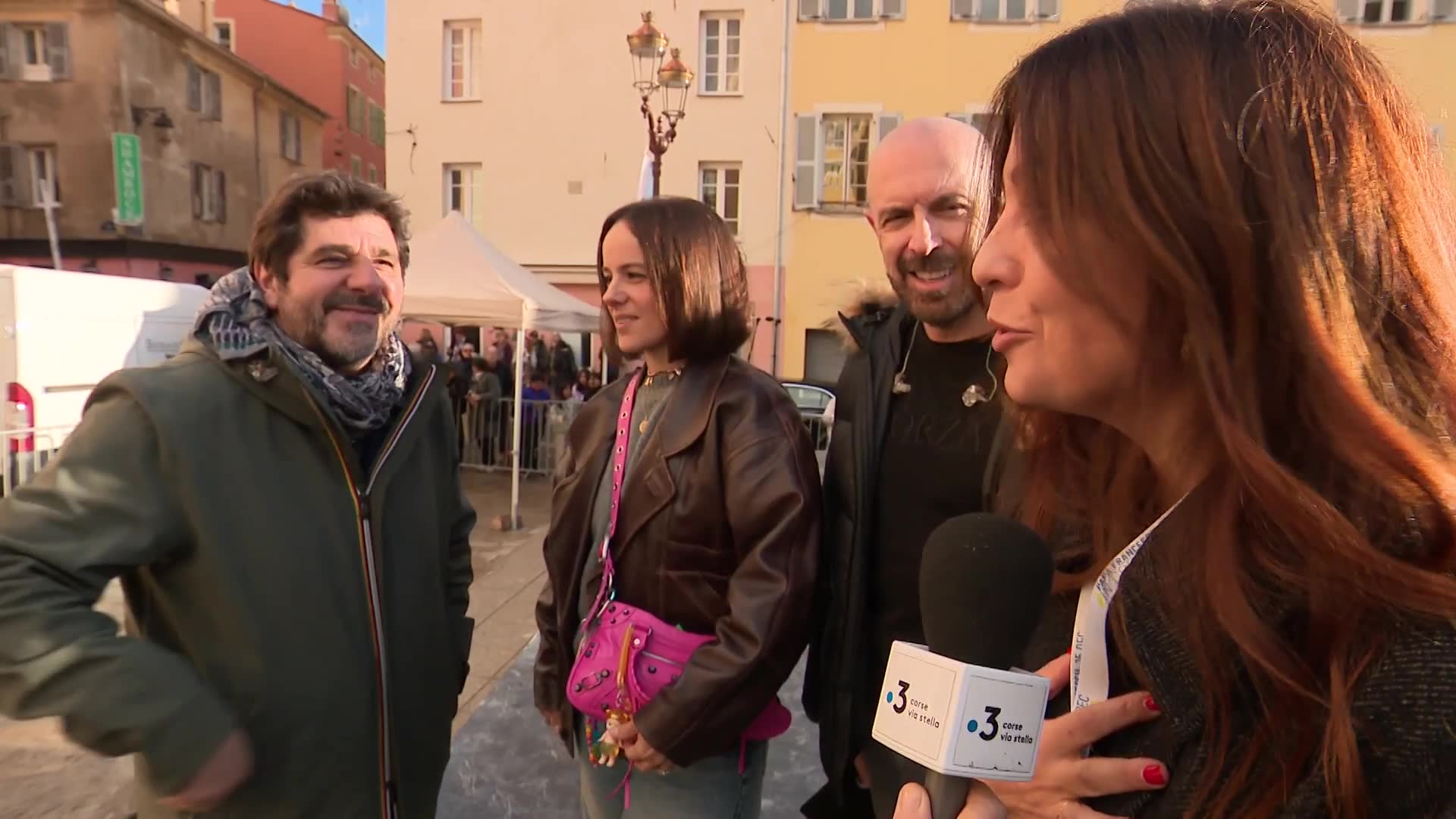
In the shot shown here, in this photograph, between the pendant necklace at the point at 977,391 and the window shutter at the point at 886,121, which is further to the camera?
the window shutter at the point at 886,121

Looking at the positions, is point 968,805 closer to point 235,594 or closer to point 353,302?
point 235,594

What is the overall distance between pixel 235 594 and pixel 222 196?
87.0 feet

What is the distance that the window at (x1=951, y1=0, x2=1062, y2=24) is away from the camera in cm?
1591

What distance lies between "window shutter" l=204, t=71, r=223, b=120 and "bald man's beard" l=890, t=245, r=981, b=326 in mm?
26802

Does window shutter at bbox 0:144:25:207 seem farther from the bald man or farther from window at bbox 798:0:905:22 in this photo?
the bald man

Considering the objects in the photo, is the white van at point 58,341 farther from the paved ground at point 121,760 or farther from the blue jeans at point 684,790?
the blue jeans at point 684,790

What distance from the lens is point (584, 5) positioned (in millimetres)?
16922

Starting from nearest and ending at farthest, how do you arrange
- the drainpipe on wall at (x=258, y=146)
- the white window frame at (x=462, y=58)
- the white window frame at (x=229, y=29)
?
the white window frame at (x=462, y=58), the drainpipe on wall at (x=258, y=146), the white window frame at (x=229, y=29)

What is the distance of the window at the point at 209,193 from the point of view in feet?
74.2

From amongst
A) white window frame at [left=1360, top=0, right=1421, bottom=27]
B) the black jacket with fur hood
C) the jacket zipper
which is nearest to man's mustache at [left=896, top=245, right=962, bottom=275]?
the black jacket with fur hood

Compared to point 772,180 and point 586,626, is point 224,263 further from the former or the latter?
point 586,626

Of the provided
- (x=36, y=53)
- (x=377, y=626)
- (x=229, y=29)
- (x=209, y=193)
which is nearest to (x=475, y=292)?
(x=377, y=626)

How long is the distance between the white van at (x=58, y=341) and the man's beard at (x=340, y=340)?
594 cm

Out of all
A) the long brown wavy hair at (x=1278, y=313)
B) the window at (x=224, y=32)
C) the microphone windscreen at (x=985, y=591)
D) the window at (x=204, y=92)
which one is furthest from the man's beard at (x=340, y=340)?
the window at (x=224, y=32)
